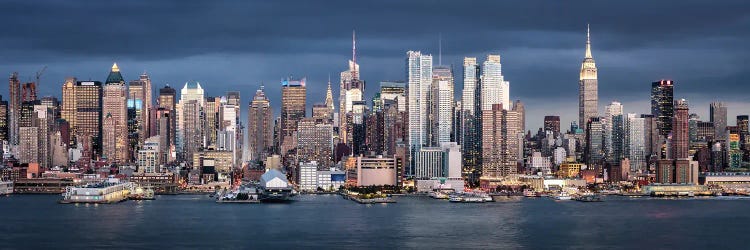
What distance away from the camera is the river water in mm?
66000

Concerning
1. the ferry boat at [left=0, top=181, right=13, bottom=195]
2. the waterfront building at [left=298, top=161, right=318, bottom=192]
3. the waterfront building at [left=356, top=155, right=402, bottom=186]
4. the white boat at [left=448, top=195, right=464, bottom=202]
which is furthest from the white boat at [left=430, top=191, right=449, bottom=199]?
the ferry boat at [left=0, top=181, right=13, bottom=195]

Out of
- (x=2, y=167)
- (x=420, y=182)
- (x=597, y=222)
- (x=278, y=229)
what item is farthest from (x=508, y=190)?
(x=278, y=229)

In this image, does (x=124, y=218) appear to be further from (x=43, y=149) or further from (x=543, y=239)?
(x=43, y=149)

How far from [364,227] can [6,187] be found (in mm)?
80217

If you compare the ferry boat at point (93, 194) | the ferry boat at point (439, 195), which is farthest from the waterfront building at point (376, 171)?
the ferry boat at point (93, 194)

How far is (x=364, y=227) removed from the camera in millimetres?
78500

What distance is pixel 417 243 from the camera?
6569 cm

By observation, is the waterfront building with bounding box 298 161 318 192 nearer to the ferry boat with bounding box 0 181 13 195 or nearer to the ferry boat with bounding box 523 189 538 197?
the ferry boat with bounding box 523 189 538 197

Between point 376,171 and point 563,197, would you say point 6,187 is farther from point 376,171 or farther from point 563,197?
point 563,197

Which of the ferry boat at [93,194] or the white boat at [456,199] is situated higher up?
the ferry boat at [93,194]

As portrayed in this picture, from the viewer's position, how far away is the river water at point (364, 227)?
2598 inches

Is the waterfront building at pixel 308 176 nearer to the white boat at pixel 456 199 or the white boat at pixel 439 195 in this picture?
the white boat at pixel 439 195

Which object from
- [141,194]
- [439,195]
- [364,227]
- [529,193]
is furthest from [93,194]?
[529,193]

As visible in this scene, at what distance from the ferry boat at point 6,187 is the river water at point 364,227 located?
38.4 meters
